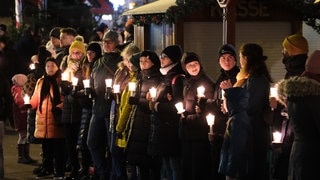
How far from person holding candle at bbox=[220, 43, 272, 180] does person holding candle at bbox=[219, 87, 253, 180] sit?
0.10m

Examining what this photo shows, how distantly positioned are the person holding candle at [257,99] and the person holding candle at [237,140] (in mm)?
96

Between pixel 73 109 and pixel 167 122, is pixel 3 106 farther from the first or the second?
pixel 167 122

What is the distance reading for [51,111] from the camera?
1072cm

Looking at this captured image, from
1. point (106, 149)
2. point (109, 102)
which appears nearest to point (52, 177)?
point (106, 149)

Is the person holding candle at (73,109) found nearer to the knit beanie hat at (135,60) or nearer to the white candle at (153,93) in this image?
the knit beanie hat at (135,60)

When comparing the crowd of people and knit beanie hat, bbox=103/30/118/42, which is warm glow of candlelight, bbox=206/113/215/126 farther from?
knit beanie hat, bbox=103/30/118/42

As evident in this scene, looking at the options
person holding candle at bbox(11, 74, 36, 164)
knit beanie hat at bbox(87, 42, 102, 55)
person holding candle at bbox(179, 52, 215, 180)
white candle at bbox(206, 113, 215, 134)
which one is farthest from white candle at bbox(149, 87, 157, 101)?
person holding candle at bbox(11, 74, 36, 164)

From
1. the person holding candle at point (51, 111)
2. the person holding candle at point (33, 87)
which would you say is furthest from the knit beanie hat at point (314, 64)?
the person holding candle at point (33, 87)

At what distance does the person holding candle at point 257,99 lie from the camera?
291 inches

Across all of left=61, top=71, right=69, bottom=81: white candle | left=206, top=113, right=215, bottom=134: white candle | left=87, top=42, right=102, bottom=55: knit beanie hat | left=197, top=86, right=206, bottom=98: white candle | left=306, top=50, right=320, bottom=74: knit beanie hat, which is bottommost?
left=206, top=113, right=215, bottom=134: white candle

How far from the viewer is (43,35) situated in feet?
67.3

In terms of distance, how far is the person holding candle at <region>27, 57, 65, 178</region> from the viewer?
10695 millimetres

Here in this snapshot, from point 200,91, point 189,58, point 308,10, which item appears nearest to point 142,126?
point 189,58

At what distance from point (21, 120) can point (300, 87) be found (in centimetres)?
662
